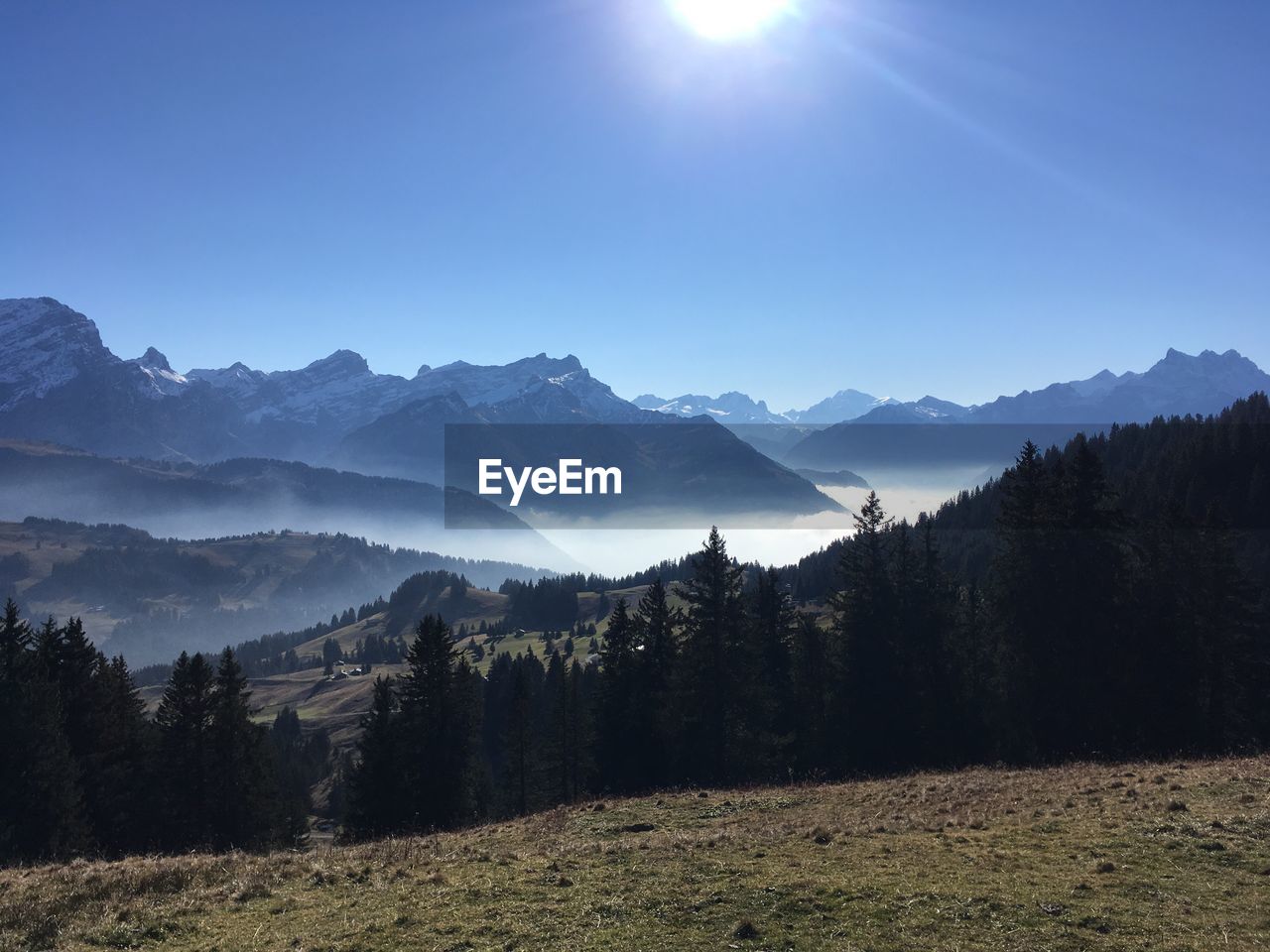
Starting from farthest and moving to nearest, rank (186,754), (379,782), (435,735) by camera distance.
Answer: (435,735)
(379,782)
(186,754)

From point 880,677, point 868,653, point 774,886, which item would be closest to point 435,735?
point 868,653

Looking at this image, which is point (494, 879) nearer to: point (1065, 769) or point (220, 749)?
point (1065, 769)

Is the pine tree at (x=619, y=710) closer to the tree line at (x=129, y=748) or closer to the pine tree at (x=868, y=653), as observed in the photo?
the pine tree at (x=868, y=653)

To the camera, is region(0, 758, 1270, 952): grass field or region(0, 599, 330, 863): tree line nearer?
region(0, 758, 1270, 952): grass field

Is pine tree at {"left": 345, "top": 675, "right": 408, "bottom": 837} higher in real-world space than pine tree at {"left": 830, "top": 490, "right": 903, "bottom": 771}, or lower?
lower

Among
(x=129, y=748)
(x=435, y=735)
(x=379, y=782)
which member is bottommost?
(x=379, y=782)

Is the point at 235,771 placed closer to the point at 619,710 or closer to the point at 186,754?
the point at 186,754

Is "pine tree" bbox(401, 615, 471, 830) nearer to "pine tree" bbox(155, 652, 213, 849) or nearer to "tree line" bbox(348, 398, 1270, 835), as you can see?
"tree line" bbox(348, 398, 1270, 835)

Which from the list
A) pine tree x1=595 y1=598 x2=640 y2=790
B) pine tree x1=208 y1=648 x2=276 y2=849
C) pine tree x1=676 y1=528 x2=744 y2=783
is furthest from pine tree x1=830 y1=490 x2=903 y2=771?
pine tree x1=208 y1=648 x2=276 y2=849

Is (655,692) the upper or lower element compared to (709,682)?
lower
